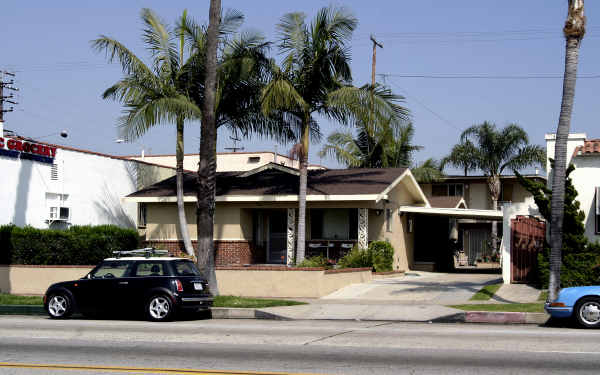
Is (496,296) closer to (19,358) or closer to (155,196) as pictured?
(19,358)

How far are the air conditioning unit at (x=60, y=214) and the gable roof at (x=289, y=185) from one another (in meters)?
2.89

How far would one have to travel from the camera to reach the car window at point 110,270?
16594 mm

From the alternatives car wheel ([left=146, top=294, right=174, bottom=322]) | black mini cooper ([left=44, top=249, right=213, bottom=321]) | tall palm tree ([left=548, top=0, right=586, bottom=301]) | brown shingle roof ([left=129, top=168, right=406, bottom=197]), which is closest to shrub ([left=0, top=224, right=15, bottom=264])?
brown shingle roof ([left=129, top=168, right=406, bottom=197])

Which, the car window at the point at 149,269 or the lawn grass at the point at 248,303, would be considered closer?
the car window at the point at 149,269

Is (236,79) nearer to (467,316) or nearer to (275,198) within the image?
(275,198)

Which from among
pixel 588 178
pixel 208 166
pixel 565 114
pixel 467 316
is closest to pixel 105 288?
pixel 208 166

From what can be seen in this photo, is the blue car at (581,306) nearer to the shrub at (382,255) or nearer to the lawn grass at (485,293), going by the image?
the lawn grass at (485,293)

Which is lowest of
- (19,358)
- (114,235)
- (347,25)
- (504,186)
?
(19,358)

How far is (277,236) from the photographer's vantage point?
2838 cm

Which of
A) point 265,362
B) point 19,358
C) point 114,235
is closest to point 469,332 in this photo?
point 265,362

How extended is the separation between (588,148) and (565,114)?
4231mm

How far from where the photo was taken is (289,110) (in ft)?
78.6

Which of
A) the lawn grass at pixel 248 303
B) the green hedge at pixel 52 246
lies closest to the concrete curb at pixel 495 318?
the lawn grass at pixel 248 303

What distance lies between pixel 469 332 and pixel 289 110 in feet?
40.5
